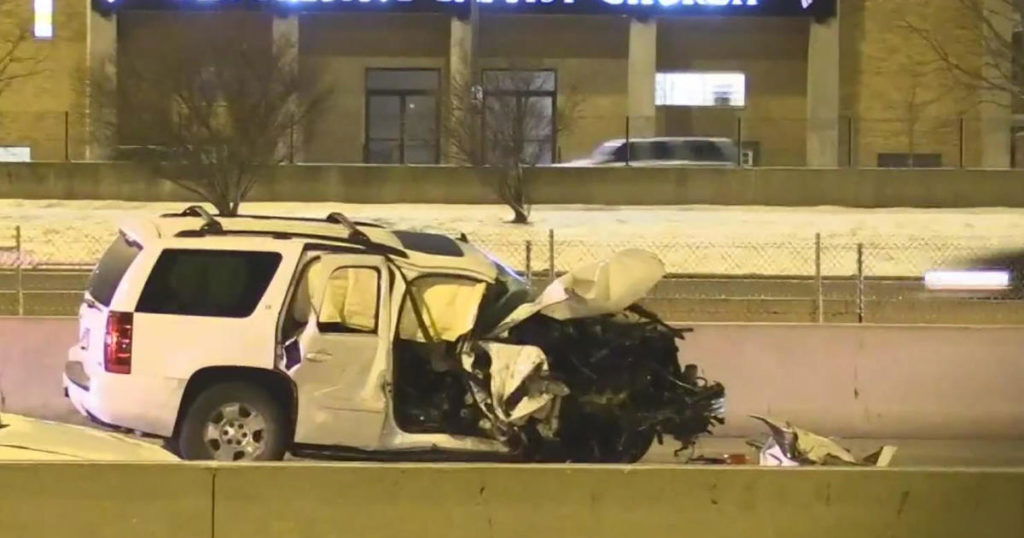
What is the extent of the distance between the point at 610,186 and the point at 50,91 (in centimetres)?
1696

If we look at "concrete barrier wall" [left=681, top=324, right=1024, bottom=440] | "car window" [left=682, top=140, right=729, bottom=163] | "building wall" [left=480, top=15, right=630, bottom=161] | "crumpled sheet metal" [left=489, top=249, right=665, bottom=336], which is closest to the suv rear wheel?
"crumpled sheet metal" [left=489, top=249, right=665, bottom=336]

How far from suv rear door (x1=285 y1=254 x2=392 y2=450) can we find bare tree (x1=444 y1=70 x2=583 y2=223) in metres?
19.3

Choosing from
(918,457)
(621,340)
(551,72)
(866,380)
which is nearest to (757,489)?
(621,340)

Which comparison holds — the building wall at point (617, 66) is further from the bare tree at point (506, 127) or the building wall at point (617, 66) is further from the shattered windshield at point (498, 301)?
the shattered windshield at point (498, 301)

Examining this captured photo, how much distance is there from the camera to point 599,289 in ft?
28.1

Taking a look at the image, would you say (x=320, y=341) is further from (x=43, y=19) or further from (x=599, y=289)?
(x=43, y=19)

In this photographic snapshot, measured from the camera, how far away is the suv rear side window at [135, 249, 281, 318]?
8805 millimetres

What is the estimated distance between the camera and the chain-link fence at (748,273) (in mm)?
18031

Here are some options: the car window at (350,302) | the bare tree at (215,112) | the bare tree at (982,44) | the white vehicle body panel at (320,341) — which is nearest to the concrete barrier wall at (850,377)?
the white vehicle body panel at (320,341)

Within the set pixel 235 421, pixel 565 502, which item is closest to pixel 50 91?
pixel 235 421

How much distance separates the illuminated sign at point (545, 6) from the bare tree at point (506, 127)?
491 centimetres

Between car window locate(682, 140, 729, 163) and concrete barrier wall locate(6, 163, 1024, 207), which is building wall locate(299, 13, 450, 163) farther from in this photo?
car window locate(682, 140, 729, 163)

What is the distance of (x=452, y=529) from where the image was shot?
18.2 feet

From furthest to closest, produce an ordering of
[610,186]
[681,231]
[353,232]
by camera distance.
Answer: [610,186], [681,231], [353,232]
